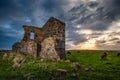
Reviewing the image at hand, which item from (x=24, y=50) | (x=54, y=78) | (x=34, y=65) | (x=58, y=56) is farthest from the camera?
(x=24, y=50)

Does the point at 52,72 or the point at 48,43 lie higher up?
the point at 48,43

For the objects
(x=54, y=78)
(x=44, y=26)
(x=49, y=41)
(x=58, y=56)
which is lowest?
(x=54, y=78)

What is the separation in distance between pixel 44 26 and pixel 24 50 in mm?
7035

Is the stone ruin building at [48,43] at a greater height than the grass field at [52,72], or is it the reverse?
the stone ruin building at [48,43]

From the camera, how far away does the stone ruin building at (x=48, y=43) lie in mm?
49312

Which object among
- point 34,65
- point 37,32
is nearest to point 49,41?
point 37,32

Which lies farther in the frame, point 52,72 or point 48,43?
point 48,43

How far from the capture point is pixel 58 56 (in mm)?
48469

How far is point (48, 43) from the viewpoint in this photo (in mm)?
50031

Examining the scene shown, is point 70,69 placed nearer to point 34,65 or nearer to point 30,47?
point 34,65

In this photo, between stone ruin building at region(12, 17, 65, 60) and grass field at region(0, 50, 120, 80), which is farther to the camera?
stone ruin building at region(12, 17, 65, 60)

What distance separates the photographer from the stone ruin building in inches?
1941

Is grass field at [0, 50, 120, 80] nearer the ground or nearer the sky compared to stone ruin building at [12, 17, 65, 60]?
nearer the ground

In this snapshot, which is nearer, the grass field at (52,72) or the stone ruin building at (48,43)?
the grass field at (52,72)
